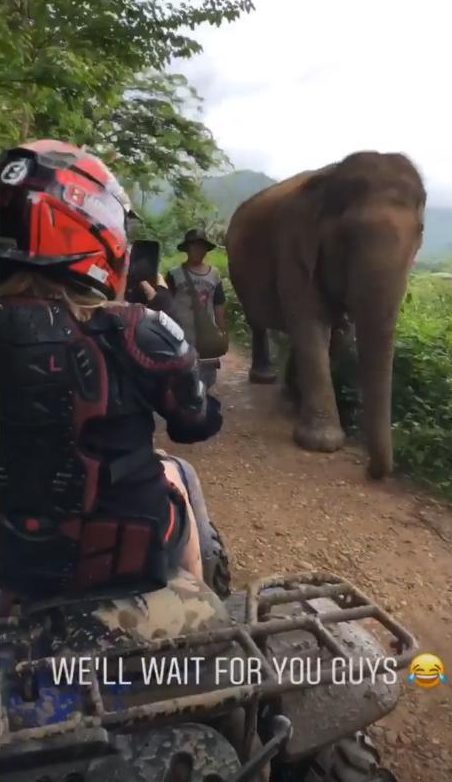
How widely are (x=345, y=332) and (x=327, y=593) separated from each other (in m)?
5.89

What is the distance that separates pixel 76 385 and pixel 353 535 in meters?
3.59

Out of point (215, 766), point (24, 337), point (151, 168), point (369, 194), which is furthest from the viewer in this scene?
point (151, 168)

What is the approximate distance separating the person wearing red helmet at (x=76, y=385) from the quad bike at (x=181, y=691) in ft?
0.38

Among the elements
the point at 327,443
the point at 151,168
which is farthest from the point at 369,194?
the point at 151,168

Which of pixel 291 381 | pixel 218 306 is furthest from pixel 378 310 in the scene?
pixel 291 381

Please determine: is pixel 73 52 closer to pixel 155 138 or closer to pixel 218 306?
pixel 218 306

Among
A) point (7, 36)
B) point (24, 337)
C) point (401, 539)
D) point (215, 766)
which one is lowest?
point (401, 539)

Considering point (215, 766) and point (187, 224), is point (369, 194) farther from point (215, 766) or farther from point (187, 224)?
point (187, 224)

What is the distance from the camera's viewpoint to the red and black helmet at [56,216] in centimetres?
175

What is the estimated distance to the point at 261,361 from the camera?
9258 mm

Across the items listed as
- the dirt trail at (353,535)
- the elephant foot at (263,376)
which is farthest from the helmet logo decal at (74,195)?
the elephant foot at (263,376)

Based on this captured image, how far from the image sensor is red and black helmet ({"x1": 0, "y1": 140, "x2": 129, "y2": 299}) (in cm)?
175

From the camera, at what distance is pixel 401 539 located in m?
5.01

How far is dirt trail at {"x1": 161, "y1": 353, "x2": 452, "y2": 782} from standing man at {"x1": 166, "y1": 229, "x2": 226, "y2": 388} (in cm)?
93
